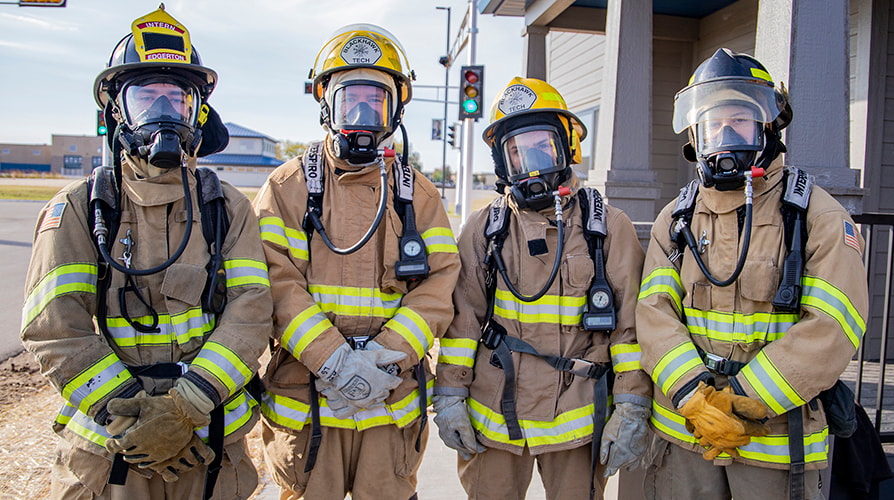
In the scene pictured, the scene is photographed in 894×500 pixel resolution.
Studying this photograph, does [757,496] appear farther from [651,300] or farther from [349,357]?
[349,357]

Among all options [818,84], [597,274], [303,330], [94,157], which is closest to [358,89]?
[303,330]

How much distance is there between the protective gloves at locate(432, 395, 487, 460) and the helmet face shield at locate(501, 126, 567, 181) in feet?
3.59

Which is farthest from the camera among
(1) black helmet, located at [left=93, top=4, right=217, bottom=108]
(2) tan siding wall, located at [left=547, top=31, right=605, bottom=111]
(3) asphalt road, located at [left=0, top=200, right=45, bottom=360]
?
(2) tan siding wall, located at [left=547, top=31, right=605, bottom=111]

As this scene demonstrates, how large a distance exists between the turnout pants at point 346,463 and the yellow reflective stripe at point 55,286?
1012 mm

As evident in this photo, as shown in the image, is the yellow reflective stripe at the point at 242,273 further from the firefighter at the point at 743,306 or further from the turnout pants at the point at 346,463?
the firefighter at the point at 743,306

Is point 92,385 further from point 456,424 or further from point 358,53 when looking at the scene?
point 358,53

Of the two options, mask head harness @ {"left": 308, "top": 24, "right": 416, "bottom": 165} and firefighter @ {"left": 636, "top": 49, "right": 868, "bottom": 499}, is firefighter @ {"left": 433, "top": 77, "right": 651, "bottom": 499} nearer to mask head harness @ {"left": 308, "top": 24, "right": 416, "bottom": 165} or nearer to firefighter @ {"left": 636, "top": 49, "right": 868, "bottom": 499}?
firefighter @ {"left": 636, "top": 49, "right": 868, "bottom": 499}

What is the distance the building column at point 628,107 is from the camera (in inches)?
252

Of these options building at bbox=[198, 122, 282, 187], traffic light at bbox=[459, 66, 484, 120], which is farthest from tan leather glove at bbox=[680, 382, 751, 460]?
building at bbox=[198, 122, 282, 187]

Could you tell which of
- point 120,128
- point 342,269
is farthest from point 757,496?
point 120,128

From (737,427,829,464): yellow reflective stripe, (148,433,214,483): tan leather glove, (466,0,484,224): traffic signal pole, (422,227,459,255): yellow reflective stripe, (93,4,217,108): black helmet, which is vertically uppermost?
(466,0,484,224): traffic signal pole

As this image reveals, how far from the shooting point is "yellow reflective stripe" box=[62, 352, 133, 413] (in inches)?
82.1

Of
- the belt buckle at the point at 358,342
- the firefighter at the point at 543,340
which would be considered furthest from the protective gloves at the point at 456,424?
the belt buckle at the point at 358,342

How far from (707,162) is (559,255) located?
2.40 feet
